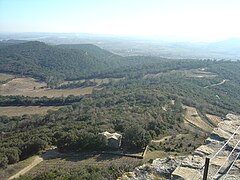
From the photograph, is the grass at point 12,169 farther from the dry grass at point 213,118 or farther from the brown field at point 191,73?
the brown field at point 191,73

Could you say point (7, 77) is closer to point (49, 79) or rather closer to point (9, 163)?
point (49, 79)

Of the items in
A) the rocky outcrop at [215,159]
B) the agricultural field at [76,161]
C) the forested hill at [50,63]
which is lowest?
the forested hill at [50,63]

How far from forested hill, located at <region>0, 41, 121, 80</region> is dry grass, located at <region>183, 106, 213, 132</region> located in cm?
6280

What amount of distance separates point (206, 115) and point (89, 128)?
27.4m

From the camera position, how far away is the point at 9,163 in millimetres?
32094

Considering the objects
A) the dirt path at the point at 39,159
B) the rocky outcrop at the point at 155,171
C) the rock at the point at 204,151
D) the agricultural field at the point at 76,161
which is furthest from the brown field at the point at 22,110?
the rock at the point at 204,151

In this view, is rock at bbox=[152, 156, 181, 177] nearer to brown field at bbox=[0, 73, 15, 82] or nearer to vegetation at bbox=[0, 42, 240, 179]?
vegetation at bbox=[0, 42, 240, 179]

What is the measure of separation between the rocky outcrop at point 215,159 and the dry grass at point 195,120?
39397 mm

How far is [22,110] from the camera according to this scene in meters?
74.9

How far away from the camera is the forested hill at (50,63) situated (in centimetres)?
12488

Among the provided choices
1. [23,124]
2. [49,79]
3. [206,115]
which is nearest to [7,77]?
[49,79]

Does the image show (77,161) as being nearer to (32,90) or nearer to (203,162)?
(203,162)

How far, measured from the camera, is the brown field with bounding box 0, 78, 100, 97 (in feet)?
309

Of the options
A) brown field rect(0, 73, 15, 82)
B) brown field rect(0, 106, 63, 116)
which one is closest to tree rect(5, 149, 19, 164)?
brown field rect(0, 106, 63, 116)
